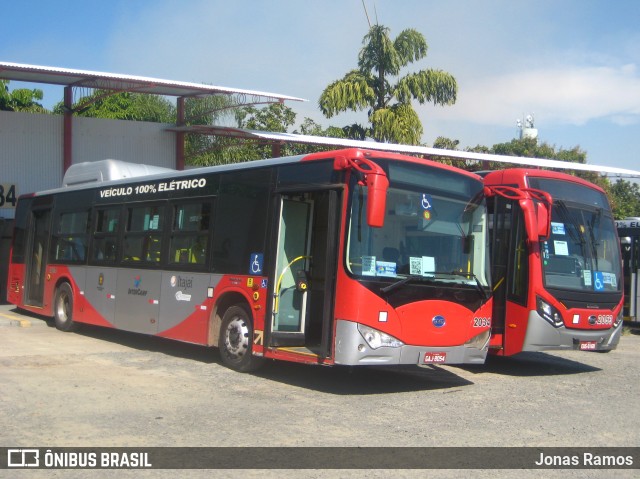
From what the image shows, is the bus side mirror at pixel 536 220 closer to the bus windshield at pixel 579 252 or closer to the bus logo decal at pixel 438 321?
the bus windshield at pixel 579 252

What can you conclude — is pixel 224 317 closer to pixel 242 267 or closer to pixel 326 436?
pixel 242 267

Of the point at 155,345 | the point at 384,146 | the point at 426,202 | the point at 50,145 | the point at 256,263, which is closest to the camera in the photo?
the point at 426,202

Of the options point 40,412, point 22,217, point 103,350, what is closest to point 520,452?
point 40,412

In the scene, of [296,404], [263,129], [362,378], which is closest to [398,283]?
[296,404]

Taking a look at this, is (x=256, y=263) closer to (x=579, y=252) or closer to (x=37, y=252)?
(x=579, y=252)

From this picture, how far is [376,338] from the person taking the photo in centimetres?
891

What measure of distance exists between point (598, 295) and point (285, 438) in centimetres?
642

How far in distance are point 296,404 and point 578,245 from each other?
17.6 ft

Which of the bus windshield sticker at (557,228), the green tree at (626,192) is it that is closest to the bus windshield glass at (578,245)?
the bus windshield sticker at (557,228)

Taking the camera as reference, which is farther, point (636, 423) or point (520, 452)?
point (636, 423)

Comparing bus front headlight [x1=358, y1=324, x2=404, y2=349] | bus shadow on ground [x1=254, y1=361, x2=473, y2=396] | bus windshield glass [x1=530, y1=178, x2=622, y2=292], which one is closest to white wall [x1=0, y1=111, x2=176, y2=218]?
bus shadow on ground [x1=254, y1=361, x2=473, y2=396]

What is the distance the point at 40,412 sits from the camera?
7.85 meters

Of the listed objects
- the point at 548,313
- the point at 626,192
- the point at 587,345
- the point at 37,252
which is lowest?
the point at 587,345

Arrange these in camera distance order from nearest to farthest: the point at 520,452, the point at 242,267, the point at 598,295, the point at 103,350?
1. the point at 520,452
2. the point at 242,267
3. the point at 598,295
4. the point at 103,350
